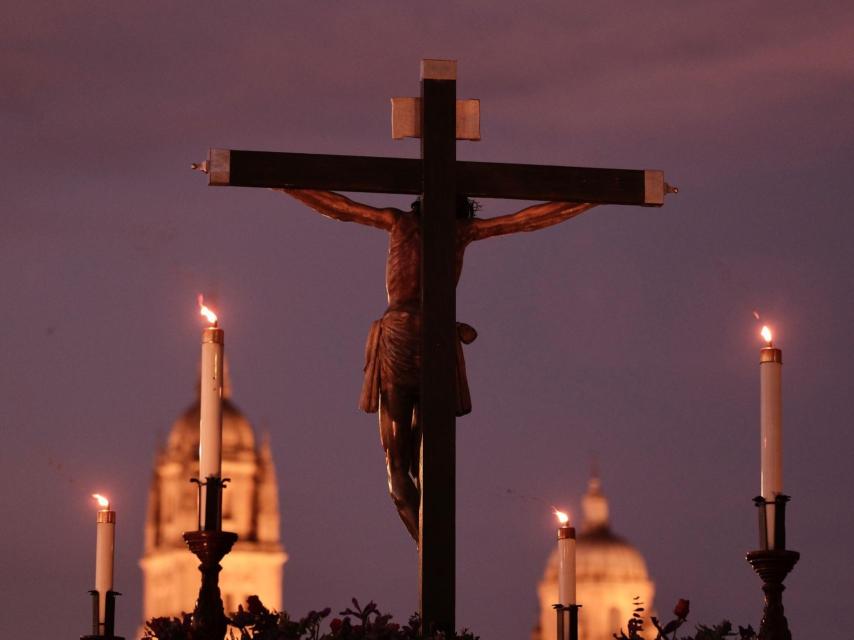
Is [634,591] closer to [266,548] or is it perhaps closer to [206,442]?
[266,548]

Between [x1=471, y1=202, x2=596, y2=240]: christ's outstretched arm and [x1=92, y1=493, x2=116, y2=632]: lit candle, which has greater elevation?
[x1=471, y1=202, x2=596, y2=240]: christ's outstretched arm

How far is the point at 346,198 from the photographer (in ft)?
45.1

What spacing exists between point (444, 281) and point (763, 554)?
2.22m

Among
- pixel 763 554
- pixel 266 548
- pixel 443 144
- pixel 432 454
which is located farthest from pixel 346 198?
pixel 266 548

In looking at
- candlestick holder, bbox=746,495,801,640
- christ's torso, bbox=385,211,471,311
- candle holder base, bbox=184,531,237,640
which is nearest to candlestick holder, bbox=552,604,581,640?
candlestick holder, bbox=746,495,801,640

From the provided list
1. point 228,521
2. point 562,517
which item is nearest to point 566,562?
point 562,517

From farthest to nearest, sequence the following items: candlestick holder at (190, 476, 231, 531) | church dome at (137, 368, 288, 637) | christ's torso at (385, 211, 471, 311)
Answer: church dome at (137, 368, 288, 637) < christ's torso at (385, 211, 471, 311) < candlestick holder at (190, 476, 231, 531)

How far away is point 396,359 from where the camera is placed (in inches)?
531

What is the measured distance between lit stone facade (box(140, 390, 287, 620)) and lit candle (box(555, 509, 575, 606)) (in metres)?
102

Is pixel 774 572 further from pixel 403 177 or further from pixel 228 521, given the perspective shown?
pixel 228 521

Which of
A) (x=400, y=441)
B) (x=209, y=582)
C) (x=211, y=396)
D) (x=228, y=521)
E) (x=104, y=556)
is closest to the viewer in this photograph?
(x=209, y=582)

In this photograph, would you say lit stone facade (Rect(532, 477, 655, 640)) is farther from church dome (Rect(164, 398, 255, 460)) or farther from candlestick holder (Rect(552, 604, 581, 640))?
candlestick holder (Rect(552, 604, 581, 640))

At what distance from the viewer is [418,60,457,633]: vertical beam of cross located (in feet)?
42.7

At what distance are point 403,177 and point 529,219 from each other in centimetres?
72
